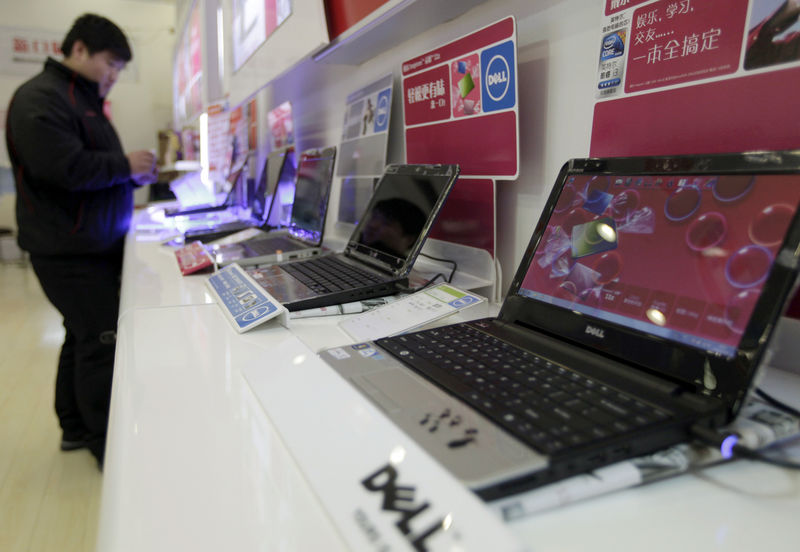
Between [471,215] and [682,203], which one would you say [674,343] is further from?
[471,215]

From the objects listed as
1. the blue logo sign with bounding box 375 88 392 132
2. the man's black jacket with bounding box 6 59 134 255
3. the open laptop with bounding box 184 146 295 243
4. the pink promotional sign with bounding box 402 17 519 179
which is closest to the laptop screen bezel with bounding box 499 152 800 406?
the pink promotional sign with bounding box 402 17 519 179

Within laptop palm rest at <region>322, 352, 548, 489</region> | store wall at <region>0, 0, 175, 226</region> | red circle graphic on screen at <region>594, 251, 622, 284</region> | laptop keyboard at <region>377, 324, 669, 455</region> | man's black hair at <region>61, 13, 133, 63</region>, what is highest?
store wall at <region>0, 0, 175, 226</region>

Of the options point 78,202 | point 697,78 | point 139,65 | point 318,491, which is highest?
point 139,65

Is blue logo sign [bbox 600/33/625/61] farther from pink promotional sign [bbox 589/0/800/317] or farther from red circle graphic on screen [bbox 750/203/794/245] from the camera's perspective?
red circle graphic on screen [bbox 750/203/794/245]

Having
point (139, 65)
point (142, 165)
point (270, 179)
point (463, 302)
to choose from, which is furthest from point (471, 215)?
point (139, 65)

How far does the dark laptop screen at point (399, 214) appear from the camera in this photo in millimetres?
912

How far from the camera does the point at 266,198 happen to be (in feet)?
6.53

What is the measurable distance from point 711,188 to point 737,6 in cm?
23

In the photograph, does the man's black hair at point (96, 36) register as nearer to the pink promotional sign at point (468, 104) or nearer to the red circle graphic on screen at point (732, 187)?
the pink promotional sign at point (468, 104)

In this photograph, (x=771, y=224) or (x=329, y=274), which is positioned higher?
(x=771, y=224)

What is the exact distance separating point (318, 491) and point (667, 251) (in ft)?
1.40

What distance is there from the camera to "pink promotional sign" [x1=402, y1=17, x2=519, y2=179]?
86 centimetres

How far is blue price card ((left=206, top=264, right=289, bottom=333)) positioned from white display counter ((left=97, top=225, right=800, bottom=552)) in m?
0.21

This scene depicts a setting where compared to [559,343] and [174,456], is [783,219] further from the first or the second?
[174,456]
